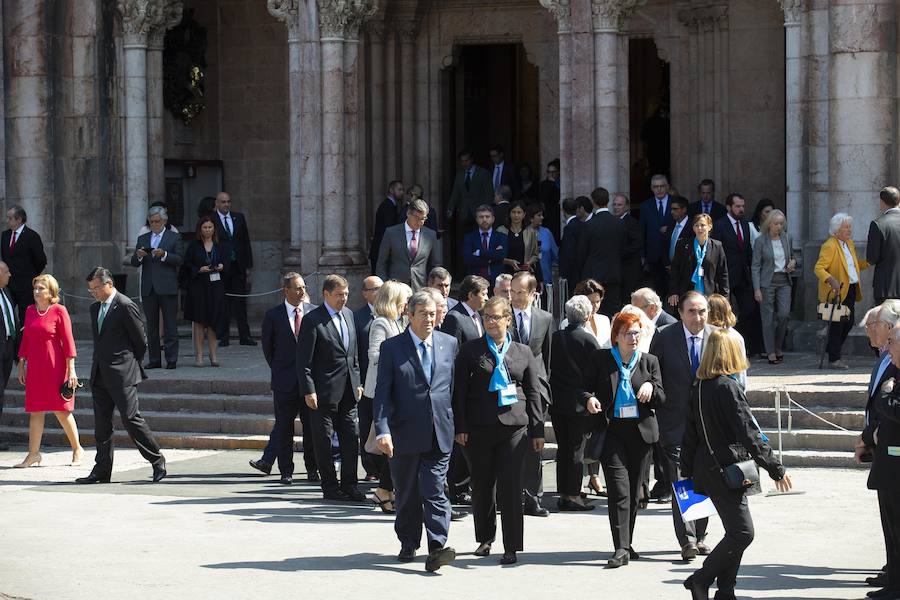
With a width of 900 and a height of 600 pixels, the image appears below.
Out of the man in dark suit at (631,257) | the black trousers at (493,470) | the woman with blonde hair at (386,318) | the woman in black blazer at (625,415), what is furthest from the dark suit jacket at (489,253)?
the black trousers at (493,470)

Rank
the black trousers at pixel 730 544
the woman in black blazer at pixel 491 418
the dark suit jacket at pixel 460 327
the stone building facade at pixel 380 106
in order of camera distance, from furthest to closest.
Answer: the stone building facade at pixel 380 106 → the dark suit jacket at pixel 460 327 → the woman in black blazer at pixel 491 418 → the black trousers at pixel 730 544

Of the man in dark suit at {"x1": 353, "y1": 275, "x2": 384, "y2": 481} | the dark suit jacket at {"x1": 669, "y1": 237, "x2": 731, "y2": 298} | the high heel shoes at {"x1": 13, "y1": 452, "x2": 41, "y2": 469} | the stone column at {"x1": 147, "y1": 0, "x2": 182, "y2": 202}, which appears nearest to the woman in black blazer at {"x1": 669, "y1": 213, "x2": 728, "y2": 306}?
the dark suit jacket at {"x1": 669, "y1": 237, "x2": 731, "y2": 298}

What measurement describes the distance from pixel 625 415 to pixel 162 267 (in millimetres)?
8852

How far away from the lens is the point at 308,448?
14.2m

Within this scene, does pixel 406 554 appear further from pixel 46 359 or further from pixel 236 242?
pixel 236 242

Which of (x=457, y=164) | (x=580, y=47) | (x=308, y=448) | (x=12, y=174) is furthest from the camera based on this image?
(x=457, y=164)

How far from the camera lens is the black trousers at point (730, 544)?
9.12m

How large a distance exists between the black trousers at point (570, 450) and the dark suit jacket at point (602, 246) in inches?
199

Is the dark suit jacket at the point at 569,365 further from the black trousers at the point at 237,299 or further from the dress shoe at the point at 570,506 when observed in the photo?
the black trousers at the point at 237,299

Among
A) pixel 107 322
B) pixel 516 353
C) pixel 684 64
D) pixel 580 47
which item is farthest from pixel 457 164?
pixel 516 353

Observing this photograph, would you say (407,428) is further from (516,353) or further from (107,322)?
(107,322)

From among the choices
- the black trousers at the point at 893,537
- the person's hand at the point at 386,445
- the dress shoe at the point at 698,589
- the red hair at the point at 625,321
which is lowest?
the dress shoe at the point at 698,589

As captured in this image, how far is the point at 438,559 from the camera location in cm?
1035

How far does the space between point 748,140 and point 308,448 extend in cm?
950
